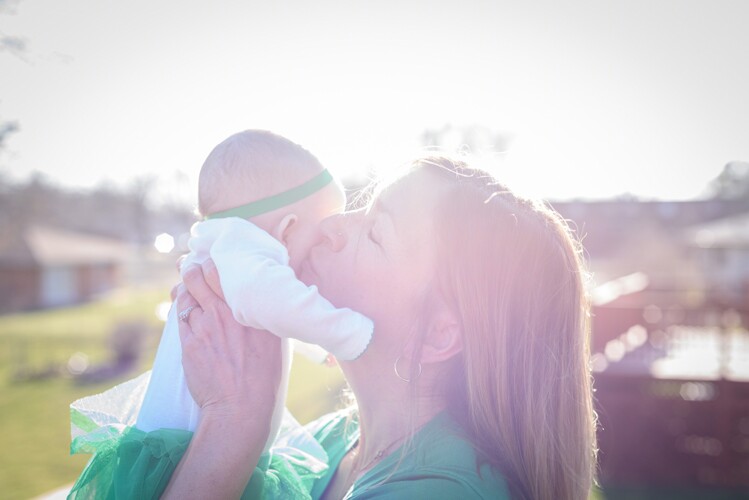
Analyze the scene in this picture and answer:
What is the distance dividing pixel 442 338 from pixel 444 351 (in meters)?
0.04

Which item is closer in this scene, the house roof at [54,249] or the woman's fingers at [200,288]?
the woman's fingers at [200,288]

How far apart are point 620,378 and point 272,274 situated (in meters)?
7.42

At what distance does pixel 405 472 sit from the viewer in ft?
5.60

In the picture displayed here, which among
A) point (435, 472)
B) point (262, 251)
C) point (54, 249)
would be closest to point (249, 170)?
Result: point (262, 251)

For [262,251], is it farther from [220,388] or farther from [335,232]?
[220,388]

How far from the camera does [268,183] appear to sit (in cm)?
238

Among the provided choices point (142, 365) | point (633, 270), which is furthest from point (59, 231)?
point (633, 270)

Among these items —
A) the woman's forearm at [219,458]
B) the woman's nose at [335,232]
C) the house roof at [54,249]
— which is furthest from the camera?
the house roof at [54,249]

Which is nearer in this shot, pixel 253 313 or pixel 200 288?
pixel 253 313

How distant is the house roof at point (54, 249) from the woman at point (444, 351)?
38727 millimetres

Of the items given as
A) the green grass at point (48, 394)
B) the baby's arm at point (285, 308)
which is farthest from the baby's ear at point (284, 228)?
the green grass at point (48, 394)

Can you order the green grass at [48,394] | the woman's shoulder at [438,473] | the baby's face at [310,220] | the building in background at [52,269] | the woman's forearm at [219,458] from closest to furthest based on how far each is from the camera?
the woman's shoulder at [438,473], the woman's forearm at [219,458], the baby's face at [310,220], the green grass at [48,394], the building in background at [52,269]

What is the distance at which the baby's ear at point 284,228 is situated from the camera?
7.47ft

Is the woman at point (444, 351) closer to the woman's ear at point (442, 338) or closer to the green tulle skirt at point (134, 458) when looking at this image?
the woman's ear at point (442, 338)
